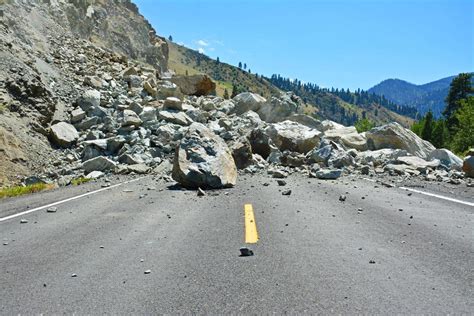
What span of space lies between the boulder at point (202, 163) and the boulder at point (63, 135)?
8.97 metres

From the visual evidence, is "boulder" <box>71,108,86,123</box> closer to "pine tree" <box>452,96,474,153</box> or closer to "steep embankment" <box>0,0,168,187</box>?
"steep embankment" <box>0,0,168,187</box>

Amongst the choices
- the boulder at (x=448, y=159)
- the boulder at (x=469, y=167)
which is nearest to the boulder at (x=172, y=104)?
the boulder at (x=448, y=159)

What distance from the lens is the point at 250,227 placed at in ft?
18.4

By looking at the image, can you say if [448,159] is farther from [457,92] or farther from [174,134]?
[457,92]

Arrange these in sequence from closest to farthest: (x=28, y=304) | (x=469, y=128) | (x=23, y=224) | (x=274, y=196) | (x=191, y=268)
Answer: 1. (x=28, y=304)
2. (x=191, y=268)
3. (x=23, y=224)
4. (x=274, y=196)
5. (x=469, y=128)

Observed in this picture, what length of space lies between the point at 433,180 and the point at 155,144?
11531mm

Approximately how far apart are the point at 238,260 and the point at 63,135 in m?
16.5

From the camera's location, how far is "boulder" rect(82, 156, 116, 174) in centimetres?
1520

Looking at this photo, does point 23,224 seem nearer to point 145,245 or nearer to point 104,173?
point 145,245

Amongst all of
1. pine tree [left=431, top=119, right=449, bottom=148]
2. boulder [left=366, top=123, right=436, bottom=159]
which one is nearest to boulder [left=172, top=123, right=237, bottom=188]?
boulder [left=366, top=123, right=436, bottom=159]

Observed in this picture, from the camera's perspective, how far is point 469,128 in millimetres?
48656

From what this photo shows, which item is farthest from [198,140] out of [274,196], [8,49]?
[8,49]

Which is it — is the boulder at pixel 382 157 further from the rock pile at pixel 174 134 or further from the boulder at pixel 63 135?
the boulder at pixel 63 135

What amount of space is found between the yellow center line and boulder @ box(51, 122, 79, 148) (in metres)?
13.5
